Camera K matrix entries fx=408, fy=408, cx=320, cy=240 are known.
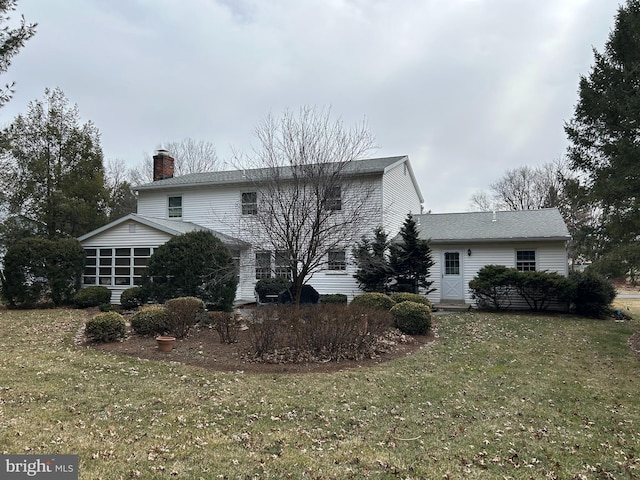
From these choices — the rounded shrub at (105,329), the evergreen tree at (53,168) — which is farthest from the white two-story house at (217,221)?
the rounded shrub at (105,329)

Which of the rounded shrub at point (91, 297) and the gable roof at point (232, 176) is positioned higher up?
the gable roof at point (232, 176)

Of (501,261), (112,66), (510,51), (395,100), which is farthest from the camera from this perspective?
(501,261)

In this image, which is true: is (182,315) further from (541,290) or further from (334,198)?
(541,290)

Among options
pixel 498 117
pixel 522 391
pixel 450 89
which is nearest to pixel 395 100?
pixel 450 89

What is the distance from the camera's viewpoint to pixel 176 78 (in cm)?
1509

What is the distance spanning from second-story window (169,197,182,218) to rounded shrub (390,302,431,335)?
13142mm

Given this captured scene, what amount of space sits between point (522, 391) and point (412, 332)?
4299 millimetres

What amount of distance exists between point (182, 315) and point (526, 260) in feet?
43.6

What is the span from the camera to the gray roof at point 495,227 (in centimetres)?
1602

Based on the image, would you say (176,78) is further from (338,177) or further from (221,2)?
(338,177)

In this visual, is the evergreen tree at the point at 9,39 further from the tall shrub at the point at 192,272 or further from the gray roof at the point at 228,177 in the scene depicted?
the gray roof at the point at 228,177

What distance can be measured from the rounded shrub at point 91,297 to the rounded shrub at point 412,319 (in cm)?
1113

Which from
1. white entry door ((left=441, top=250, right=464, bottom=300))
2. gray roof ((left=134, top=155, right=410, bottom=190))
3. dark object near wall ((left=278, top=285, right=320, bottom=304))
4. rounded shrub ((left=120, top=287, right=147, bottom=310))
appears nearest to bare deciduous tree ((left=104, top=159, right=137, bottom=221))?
gray roof ((left=134, top=155, right=410, bottom=190))

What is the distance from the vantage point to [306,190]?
1096cm
